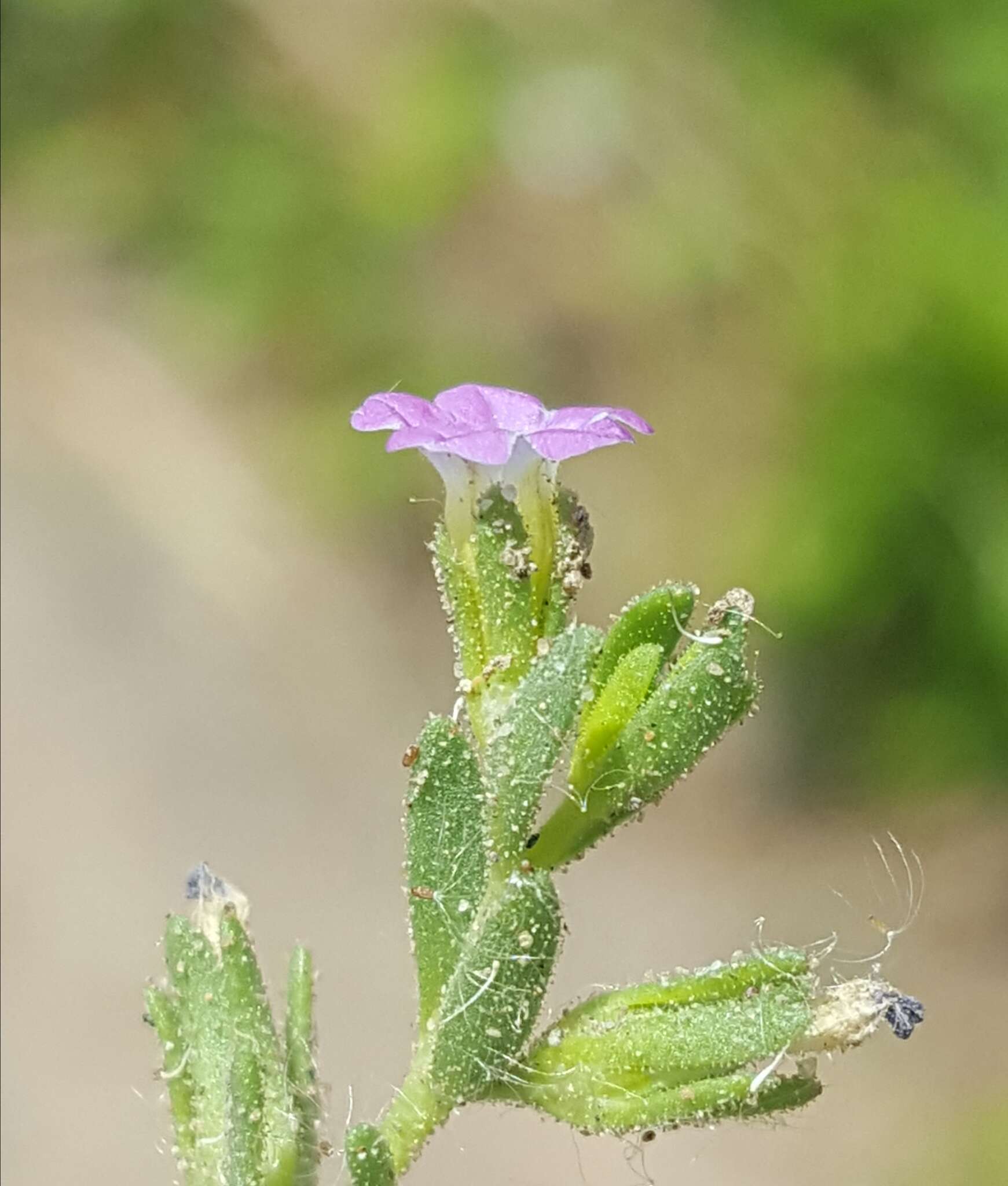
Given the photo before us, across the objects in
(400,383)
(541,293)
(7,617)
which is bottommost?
(7,617)

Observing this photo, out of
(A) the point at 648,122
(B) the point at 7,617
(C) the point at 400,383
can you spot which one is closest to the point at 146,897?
(B) the point at 7,617

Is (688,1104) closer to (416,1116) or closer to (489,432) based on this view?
(416,1116)

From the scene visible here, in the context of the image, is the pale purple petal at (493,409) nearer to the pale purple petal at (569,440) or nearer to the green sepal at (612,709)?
the pale purple petal at (569,440)

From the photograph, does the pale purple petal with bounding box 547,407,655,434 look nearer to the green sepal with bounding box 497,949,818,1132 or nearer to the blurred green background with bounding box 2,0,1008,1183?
the green sepal with bounding box 497,949,818,1132

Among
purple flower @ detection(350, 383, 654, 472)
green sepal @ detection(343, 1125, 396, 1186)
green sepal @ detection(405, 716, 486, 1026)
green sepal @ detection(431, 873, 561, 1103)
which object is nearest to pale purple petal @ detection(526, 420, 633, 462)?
purple flower @ detection(350, 383, 654, 472)

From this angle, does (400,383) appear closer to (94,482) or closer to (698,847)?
(94,482)

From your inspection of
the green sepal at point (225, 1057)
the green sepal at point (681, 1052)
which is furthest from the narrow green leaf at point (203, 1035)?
the green sepal at point (681, 1052)
